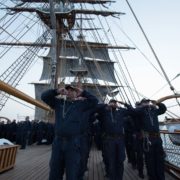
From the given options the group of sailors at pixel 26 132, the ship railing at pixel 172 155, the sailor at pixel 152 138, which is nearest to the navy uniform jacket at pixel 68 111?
the sailor at pixel 152 138

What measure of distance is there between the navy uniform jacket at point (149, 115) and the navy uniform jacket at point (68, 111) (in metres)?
1.48

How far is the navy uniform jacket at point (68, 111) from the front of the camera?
3.29 m

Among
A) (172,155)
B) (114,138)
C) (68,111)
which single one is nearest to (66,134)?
(68,111)

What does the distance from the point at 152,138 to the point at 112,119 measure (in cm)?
68

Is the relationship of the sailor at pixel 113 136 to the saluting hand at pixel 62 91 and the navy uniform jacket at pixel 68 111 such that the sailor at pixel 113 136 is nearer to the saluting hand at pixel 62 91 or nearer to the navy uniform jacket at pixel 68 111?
the navy uniform jacket at pixel 68 111

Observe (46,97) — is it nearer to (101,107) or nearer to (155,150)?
(101,107)

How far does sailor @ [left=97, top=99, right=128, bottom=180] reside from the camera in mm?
4398

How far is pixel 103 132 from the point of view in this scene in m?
4.98

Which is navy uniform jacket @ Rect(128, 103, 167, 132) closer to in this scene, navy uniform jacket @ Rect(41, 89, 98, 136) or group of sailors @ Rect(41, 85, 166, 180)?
group of sailors @ Rect(41, 85, 166, 180)

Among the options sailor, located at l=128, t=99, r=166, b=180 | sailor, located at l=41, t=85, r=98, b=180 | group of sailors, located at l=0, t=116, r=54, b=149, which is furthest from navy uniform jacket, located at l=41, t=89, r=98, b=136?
group of sailors, located at l=0, t=116, r=54, b=149

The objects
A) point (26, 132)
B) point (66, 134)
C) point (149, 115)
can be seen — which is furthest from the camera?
point (26, 132)

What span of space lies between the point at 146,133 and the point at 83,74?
28.0 meters

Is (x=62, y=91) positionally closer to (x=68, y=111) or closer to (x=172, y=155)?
(x=68, y=111)

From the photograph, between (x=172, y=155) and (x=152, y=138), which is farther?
(x=172, y=155)
